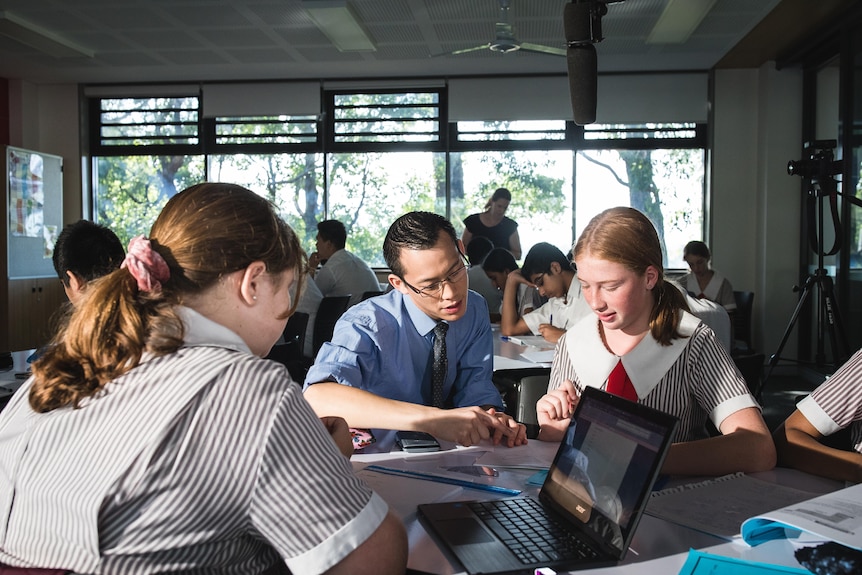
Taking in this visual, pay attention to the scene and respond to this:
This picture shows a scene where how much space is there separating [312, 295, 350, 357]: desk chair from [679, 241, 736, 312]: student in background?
341 cm

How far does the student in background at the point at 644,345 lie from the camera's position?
5.94ft

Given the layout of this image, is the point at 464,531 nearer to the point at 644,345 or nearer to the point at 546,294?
the point at 644,345

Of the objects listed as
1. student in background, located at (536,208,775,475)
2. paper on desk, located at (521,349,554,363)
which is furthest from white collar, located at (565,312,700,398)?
paper on desk, located at (521,349,554,363)

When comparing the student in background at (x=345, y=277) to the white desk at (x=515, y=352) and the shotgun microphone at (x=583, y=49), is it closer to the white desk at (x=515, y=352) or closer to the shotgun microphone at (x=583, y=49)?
the white desk at (x=515, y=352)

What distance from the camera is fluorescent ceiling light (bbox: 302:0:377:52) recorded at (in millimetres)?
5551

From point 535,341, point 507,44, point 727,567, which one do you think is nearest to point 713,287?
point 507,44

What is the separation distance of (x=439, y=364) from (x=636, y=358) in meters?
0.64

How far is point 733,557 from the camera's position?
1110 mm

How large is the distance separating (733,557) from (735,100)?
7.40 m

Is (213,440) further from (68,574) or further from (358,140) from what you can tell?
(358,140)

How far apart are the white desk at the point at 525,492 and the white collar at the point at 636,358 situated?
0.82 ft

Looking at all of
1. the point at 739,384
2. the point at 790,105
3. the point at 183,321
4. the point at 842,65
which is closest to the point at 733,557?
the point at 739,384

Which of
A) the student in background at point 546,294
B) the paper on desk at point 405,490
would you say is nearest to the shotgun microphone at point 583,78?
the student in background at point 546,294

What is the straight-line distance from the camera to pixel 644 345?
1.87 m
